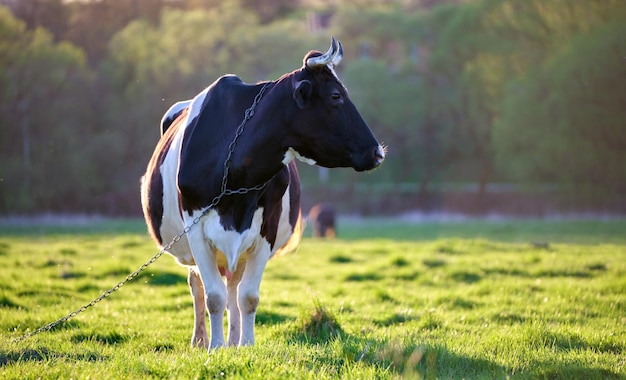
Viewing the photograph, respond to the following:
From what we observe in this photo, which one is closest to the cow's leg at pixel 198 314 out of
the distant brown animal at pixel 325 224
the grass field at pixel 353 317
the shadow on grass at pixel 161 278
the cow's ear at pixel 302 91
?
the grass field at pixel 353 317

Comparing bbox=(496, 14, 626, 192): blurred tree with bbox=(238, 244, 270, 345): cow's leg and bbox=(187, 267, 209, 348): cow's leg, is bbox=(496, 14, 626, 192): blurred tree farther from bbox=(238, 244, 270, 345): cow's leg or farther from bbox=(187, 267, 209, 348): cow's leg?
bbox=(238, 244, 270, 345): cow's leg

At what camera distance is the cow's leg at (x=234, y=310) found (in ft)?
23.8

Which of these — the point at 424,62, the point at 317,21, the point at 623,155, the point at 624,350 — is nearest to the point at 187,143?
the point at 624,350

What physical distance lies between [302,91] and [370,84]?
145ft

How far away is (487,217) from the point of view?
4388 cm

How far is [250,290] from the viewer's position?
22.9ft

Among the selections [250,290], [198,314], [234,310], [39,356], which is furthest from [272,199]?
[39,356]

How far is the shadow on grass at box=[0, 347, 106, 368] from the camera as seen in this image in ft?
19.1

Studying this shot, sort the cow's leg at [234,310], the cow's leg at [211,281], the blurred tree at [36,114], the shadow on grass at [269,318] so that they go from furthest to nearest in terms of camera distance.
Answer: the blurred tree at [36,114], the shadow on grass at [269,318], the cow's leg at [234,310], the cow's leg at [211,281]

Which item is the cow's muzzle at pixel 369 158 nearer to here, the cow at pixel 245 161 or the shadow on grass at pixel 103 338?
the cow at pixel 245 161

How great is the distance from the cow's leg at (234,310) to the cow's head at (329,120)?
189cm


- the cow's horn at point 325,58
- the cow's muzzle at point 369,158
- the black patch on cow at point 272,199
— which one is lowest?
the black patch on cow at point 272,199

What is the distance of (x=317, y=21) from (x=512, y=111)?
3057cm

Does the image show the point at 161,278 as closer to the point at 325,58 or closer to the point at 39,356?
the point at 39,356
